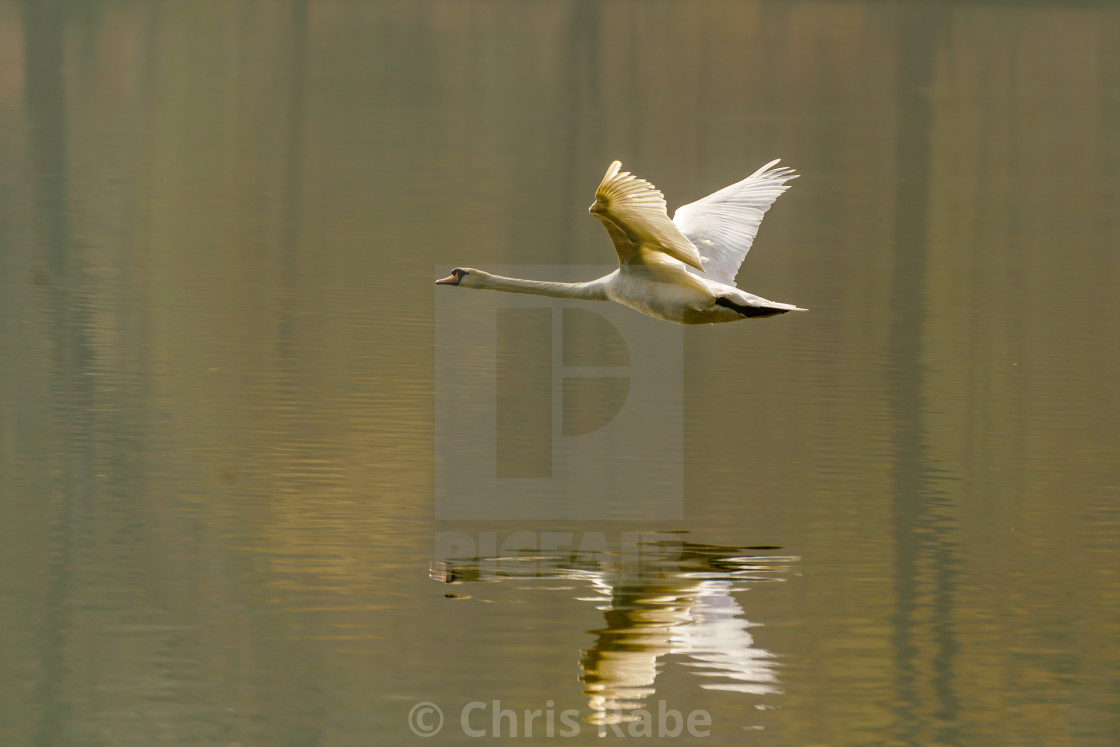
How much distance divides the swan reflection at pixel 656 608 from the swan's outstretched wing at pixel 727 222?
2373mm

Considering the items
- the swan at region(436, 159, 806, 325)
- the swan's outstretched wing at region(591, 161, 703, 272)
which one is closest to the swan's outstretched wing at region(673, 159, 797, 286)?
the swan at region(436, 159, 806, 325)

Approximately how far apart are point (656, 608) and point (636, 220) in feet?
8.66

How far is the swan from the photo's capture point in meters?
13.0

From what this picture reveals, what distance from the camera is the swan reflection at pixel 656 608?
38.5ft

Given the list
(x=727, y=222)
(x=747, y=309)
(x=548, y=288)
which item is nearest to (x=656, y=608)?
(x=747, y=309)

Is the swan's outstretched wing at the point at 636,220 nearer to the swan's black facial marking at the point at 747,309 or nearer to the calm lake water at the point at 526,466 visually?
the swan's black facial marking at the point at 747,309

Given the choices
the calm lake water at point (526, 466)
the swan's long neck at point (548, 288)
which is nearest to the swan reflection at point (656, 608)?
the calm lake water at point (526, 466)

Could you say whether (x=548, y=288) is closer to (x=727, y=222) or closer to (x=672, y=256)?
(x=672, y=256)

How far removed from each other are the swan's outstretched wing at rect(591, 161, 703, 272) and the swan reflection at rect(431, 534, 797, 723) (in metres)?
2.13

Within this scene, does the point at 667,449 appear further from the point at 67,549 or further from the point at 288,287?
the point at 288,287

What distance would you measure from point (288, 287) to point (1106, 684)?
1540 centimetres

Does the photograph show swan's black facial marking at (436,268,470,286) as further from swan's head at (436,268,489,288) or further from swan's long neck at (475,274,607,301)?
swan's long neck at (475,274,607,301)

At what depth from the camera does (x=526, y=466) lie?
1694 centimetres

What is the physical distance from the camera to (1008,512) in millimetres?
15812
